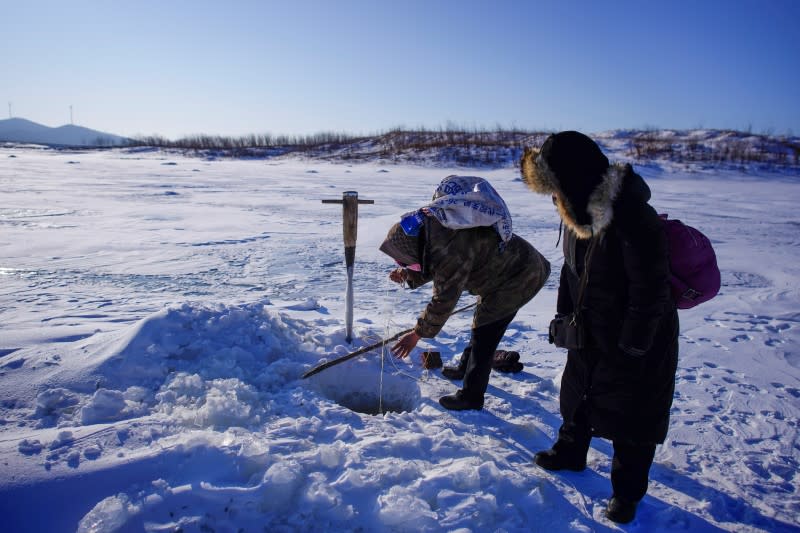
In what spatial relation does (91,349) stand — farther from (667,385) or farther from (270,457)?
(667,385)

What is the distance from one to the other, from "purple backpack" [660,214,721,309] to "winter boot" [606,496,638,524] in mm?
907

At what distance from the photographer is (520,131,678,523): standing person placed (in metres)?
1.57

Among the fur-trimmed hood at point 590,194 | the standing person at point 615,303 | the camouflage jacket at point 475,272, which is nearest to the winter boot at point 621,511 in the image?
the standing person at point 615,303

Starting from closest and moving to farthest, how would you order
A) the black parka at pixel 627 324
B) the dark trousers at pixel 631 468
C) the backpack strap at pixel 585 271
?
the black parka at pixel 627 324 < the backpack strap at pixel 585 271 < the dark trousers at pixel 631 468

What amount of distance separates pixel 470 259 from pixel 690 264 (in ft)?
3.08

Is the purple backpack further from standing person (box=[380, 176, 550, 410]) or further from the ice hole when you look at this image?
the ice hole

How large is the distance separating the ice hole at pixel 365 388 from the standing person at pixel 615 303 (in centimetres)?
130

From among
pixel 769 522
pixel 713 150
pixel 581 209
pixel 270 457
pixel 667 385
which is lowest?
pixel 769 522

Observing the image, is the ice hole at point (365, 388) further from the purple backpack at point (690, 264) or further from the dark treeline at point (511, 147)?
the dark treeline at point (511, 147)

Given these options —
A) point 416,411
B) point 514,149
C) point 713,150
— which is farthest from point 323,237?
point 713,150

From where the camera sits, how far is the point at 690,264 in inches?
64.0

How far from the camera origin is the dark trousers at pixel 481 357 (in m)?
2.58

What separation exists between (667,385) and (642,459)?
1.11 feet

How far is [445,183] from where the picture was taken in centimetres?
234
